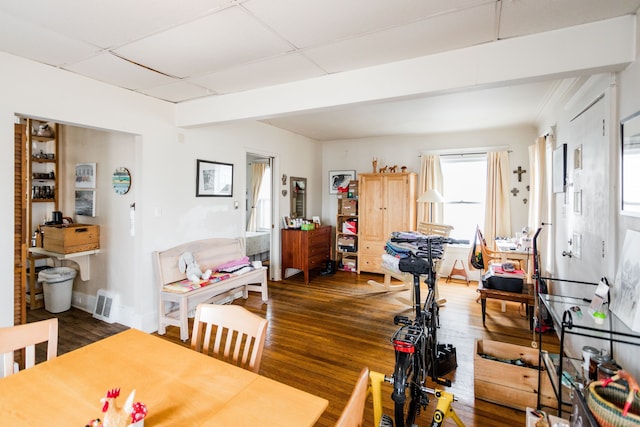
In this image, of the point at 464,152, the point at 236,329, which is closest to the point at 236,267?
the point at 236,329

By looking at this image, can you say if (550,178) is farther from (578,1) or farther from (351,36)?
(351,36)

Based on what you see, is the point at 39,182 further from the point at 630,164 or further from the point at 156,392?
the point at 630,164

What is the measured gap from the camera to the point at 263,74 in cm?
287

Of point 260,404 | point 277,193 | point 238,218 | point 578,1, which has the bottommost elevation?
point 260,404

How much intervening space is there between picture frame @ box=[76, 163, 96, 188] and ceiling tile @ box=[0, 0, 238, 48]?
2116 mm

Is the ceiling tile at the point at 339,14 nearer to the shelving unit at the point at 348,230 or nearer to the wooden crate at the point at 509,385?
the wooden crate at the point at 509,385

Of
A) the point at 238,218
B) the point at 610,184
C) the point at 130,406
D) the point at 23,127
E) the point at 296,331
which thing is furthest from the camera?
the point at 238,218

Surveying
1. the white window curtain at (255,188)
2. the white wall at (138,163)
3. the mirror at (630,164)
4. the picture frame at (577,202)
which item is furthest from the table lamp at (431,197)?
the mirror at (630,164)

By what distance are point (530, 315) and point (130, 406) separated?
3.96 meters

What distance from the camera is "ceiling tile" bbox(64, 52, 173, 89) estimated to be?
2600 mm

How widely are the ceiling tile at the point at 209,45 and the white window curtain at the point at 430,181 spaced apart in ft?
13.2

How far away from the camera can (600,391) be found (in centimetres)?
130

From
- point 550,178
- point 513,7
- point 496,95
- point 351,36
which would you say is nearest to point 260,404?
point 351,36

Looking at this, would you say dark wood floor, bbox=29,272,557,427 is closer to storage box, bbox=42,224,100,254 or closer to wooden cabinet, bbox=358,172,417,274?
wooden cabinet, bbox=358,172,417,274
